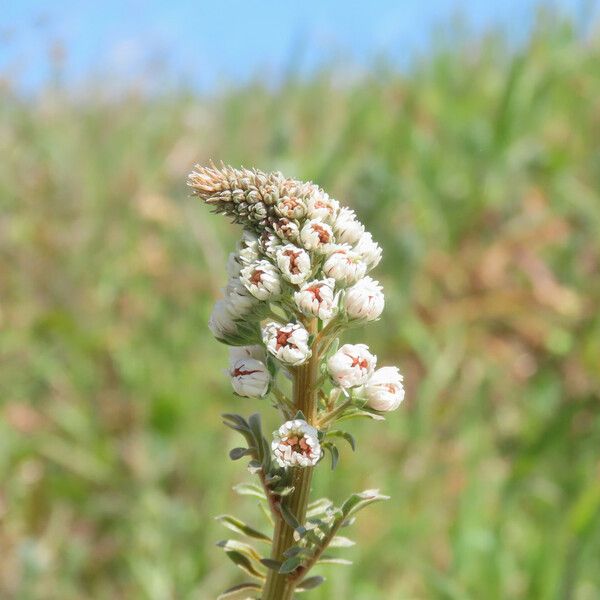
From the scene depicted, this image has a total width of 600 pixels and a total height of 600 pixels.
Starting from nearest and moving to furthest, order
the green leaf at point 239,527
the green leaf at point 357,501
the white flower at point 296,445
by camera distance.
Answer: the white flower at point 296,445, the green leaf at point 357,501, the green leaf at point 239,527

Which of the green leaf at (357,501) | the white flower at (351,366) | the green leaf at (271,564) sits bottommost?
the green leaf at (271,564)

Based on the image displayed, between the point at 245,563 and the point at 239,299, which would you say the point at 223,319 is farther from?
the point at 245,563

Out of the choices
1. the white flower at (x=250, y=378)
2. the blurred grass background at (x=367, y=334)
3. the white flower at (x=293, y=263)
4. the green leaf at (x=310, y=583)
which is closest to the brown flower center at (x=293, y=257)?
the white flower at (x=293, y=263)

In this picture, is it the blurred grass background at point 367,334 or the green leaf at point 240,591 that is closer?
the green leaf at point 240,591

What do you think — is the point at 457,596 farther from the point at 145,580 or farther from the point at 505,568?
the point at 145,580

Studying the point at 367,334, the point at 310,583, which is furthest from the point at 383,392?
the point at 367,334

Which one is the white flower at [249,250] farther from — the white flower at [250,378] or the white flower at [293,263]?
the white flower at [250,378]
